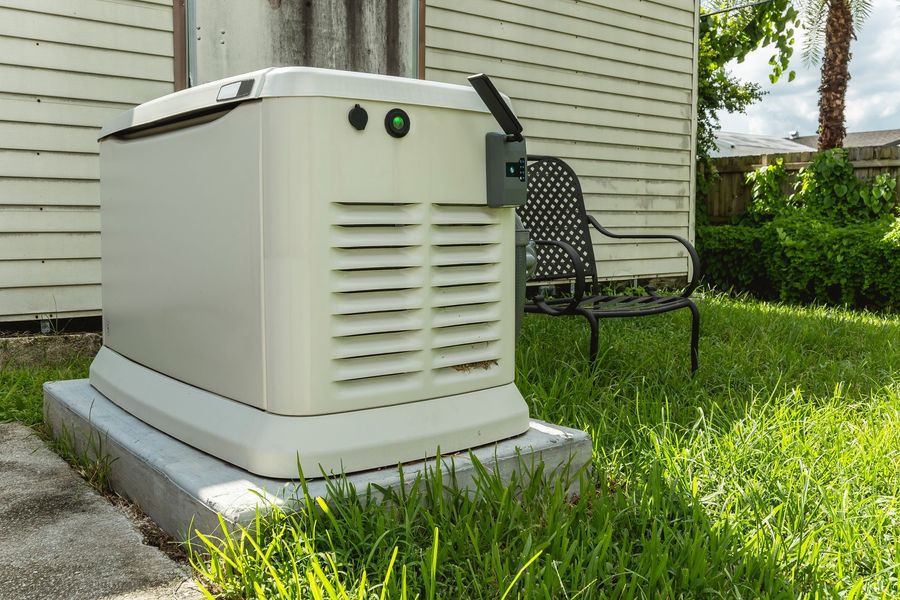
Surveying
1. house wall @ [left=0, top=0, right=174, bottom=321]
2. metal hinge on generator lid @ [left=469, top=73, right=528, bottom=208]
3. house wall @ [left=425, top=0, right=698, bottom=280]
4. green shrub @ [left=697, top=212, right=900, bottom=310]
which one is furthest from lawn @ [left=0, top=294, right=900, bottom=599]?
green shrub @ [left=697, top=212, right=900, bottom=310]

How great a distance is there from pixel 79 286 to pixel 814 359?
338cm

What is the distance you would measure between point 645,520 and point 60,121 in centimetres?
317

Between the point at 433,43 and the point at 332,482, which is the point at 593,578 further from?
the point at 433,43

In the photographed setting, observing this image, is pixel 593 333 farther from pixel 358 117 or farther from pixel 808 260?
pixel 808 260

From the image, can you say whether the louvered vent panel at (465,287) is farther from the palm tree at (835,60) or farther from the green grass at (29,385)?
the palm tree at (835,60)

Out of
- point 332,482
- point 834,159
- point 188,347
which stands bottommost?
point 332,482

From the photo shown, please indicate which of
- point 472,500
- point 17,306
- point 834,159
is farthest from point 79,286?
point 834,159

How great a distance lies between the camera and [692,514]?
5.58 ft

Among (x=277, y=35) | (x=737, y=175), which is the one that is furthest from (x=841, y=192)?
(x=277, y=35)

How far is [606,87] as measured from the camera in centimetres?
583

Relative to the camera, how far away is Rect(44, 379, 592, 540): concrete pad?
4.93 feet

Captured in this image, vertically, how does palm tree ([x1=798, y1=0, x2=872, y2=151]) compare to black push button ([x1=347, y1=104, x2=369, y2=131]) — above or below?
above

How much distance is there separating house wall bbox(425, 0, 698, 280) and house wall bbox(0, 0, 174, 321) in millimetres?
1630

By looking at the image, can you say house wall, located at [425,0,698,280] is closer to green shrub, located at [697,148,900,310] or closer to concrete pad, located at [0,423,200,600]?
green shrub, located at [697,148,900,310]
